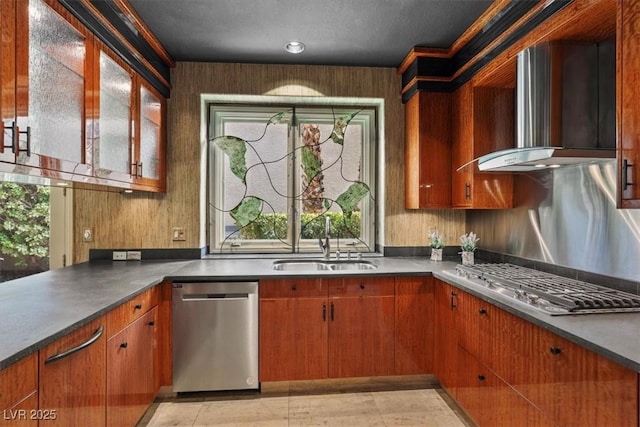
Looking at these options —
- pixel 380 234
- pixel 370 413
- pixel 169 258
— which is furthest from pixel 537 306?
pixel 169 258

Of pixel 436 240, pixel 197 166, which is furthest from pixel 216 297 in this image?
pixel 436 240

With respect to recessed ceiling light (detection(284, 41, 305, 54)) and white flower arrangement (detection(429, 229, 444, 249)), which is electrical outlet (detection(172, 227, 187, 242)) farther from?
white flower arrangement (detection(429, 229, 444, 249))

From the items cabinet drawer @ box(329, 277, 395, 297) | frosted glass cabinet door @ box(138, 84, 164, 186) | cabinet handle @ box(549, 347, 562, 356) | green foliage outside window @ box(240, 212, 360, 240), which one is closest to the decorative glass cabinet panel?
frosted glass cabinet door @ box(138, 84, 164, 186)

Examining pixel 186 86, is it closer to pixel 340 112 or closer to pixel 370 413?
pixel 340 112

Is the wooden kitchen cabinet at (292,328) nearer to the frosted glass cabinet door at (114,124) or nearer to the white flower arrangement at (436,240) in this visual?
the white flower arrangement at (436,240)

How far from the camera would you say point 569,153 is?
1.78 meters

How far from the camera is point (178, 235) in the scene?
3.10m

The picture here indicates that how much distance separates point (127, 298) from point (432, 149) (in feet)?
7.71

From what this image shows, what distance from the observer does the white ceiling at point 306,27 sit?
7.42 ft

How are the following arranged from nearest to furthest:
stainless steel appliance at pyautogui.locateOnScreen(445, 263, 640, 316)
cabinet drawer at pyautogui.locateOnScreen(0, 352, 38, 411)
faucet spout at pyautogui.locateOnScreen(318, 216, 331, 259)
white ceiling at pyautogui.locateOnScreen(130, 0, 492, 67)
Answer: cabinet drawer at pyautogui.locateOnScreen(0, 352, 38, 411)
stainless steel appliance at pyautogui.locateOnScreen(445, 263, 640, 316)
white ceiling at pyautogui.locateOnScreen(130, 0, 492, 67)
faucet spout at pyautogui.locateOnScreen(318, 216, 331, 259)

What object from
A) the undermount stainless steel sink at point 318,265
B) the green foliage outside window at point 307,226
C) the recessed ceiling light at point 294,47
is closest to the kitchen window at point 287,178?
the green foliage outside window at point 307,226

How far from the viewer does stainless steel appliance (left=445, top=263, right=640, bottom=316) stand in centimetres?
156

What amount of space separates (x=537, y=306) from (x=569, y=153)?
750 millimetres

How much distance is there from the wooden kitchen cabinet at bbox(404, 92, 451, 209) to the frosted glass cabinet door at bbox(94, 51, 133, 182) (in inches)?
81.9
